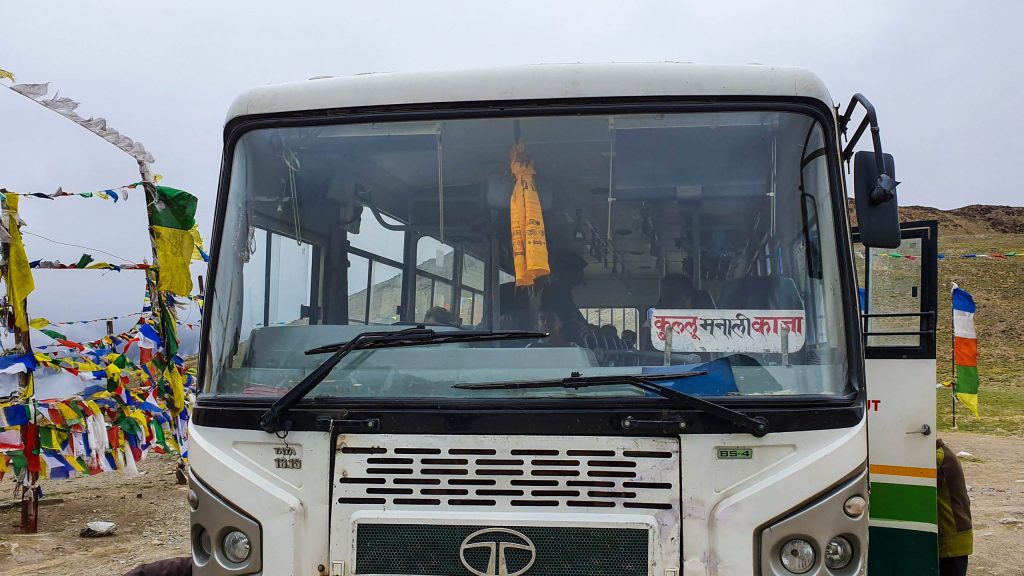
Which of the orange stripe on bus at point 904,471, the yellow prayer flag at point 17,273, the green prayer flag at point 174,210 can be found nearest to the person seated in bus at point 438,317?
the orange stripe on bus at point 904,471

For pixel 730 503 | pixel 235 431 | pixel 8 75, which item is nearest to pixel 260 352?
pixel 235 431

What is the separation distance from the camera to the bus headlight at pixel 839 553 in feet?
9.37

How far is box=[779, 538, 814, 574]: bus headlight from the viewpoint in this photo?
2.85 metres

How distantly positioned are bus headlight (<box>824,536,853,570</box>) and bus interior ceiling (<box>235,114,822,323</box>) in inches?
37.6

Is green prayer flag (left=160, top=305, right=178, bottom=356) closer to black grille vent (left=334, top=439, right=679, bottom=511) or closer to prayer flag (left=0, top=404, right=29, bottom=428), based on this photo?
prayer flag (left=0, top=404, right=29, bottom=428)

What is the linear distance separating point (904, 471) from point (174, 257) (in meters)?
7.40

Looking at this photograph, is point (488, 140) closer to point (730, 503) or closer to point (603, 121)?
point (603, 121)

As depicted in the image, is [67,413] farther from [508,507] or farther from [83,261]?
[508,507]

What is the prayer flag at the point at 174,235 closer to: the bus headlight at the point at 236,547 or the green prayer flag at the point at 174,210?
the green prayer flag at the point at 174,210

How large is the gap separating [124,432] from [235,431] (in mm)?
6785

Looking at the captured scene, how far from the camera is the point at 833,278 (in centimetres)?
313

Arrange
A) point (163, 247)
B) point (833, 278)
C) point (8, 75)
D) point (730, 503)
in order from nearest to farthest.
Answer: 1. point (730, 503)
2. point (833, 278)
3. point (8, 75)
4. point (163, 247)

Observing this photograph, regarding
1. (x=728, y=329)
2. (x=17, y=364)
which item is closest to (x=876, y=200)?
(x=728, y=329)

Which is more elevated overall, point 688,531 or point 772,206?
point 772,206
